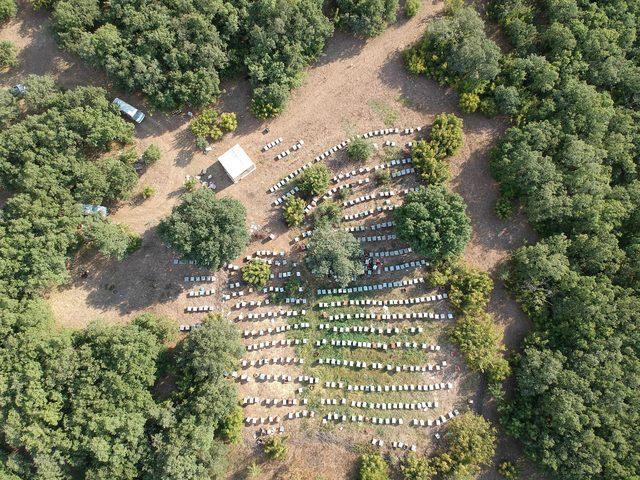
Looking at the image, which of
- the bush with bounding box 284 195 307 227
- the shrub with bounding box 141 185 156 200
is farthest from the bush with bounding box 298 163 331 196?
the shrub with bounding box 141 185 156 200

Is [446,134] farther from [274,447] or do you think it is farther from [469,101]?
[274,447]

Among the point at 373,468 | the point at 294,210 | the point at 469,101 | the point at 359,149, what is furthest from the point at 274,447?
the point at 469,101

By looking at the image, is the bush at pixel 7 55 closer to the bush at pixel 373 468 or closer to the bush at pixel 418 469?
the bush at pixel 373 468

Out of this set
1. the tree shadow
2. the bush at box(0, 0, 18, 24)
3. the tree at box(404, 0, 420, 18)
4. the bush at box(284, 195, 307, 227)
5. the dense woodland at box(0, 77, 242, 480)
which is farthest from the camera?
the tree at box(404, 0, 420, 18)

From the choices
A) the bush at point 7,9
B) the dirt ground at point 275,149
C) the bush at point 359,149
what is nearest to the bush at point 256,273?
the dirt ground at point 275,149

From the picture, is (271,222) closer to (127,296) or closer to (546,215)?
(127,296)

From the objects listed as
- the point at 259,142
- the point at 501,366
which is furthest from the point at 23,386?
the point at 501,366

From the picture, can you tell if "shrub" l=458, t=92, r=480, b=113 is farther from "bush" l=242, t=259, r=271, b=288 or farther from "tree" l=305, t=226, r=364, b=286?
"bush" l=242, t=259, r=271, b=288
